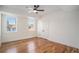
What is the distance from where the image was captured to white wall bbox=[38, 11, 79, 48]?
117cm

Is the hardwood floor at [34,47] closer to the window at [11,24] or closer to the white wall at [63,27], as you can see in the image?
the white wall at [63,27]

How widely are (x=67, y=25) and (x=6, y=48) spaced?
1.01 m

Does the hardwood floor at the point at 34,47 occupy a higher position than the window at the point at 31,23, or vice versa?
the window at the point at 31,23

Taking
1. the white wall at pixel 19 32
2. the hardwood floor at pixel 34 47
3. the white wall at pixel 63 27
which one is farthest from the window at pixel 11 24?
the white wall at pixel 63 27

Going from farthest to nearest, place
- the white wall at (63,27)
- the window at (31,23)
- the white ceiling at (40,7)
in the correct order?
the window at (31,23) → the white wall at (63,27) → the white ceiling at (40,7)

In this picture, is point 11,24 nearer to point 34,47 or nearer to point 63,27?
point 34,47

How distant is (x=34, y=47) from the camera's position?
3.95ft

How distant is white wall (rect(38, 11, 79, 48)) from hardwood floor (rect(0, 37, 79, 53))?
0.31ft

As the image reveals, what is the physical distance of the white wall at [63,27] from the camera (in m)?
1.17

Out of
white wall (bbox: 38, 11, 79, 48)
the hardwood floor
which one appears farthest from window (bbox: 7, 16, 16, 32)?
white wall (bbox: 38, 11, 79, 48)

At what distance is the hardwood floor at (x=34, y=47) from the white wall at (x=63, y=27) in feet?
0.31

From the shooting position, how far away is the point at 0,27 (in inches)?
43.4

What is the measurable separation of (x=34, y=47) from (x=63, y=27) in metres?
0.58
